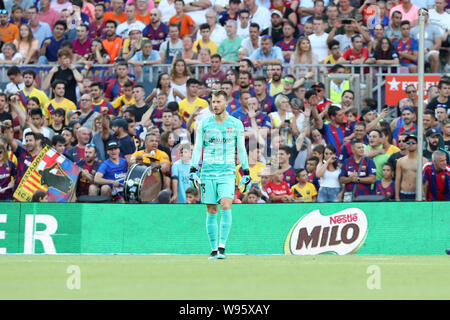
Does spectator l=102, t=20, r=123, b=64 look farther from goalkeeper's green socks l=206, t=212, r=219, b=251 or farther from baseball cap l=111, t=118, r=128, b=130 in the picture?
goalkeeper's green socks l=206, t=212, r=219, b=251

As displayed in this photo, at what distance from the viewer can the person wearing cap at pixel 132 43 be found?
2075 centimetres

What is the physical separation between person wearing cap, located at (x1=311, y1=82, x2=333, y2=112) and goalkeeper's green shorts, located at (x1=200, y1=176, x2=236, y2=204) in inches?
245

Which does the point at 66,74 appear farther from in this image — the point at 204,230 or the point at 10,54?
the point at 204,230

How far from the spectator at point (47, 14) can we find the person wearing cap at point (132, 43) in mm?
2567

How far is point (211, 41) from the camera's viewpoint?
67.7ft

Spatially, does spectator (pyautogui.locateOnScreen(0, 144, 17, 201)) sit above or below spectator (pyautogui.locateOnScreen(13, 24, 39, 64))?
below

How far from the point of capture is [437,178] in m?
15.6

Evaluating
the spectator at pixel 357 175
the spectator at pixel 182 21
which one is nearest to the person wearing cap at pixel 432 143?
the spectator at pixel 357 175

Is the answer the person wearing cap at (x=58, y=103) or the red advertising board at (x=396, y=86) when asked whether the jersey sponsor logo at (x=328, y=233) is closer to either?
the red advertising board at (x=396, y=86)

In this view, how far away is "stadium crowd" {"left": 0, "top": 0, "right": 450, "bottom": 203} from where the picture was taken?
1675 centimetres

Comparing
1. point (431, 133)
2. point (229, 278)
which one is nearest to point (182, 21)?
point (431, 133)

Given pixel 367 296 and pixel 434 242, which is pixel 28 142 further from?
pixel 367 296

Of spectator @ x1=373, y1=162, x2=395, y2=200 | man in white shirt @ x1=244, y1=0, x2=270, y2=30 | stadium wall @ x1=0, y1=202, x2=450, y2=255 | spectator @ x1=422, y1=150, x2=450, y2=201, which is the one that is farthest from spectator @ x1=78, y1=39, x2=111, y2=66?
spectator @ x1=422, y1=150, x2=450, y2=201
